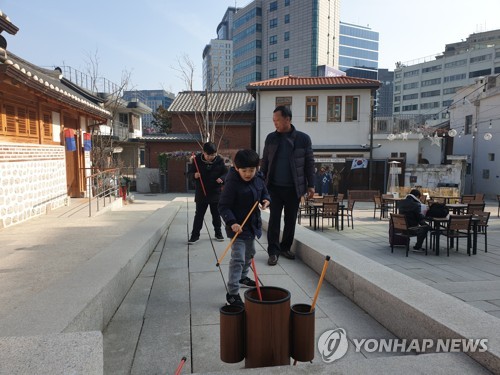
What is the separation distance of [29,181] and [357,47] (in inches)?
4257

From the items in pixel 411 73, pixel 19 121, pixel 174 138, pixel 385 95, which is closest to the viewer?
pixel 19 121

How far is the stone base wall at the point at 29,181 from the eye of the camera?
6.90m

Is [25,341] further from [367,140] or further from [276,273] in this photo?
[367,140]

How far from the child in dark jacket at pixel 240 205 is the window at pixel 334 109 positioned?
19.6m

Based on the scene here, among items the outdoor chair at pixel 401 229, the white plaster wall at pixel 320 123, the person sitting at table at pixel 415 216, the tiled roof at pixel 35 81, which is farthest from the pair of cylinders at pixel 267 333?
the white plaster wall at pixel 320 123

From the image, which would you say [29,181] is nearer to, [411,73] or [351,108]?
[351,108]

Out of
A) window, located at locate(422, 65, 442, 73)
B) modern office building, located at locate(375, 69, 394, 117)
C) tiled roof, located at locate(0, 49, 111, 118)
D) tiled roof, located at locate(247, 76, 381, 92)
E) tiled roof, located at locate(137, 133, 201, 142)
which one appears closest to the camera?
tiled roof, located at locate(0, 49, 111, 118)

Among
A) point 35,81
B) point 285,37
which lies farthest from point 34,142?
point 285,37

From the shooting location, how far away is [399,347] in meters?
2.50

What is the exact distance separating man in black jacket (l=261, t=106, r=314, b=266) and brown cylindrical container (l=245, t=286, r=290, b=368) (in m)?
2.32

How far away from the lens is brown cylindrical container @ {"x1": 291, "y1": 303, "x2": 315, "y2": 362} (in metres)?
2.05

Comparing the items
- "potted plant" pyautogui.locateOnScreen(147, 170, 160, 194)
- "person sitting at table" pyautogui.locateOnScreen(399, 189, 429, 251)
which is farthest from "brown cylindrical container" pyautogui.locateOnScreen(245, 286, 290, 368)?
"potted plant" pyautogui.locateOnScreen(147, 170, 160, 194)

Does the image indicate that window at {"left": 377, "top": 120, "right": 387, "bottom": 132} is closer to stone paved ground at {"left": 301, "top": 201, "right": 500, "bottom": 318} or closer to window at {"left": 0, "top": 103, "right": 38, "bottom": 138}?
stone paved ground at {"left": 301, "top": 201, "right": 500, "bottom": 318}

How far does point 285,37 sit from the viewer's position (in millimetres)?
65062
